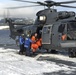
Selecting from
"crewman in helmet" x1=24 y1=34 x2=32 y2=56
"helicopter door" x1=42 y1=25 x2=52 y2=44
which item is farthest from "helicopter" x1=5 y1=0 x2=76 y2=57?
"crewman in helmet" x1=24 y1=34 x2=32 y2=56

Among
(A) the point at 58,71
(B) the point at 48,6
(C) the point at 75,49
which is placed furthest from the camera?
(B) the point at 48,6

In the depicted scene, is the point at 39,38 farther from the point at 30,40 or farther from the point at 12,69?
the point at 12,69

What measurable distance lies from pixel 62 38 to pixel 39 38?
2769 mm

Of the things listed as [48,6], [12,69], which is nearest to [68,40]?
[48,6]

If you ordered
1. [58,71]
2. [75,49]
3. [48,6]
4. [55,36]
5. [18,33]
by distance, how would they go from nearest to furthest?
[58,71] < [75,49] < [55,36] < [48,6] < [18,33]

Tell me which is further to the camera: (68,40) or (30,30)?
(30,30)

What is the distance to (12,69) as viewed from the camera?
9883 millimetres

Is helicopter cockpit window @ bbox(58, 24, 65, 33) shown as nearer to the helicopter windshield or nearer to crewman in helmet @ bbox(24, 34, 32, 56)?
the helicopter windshield

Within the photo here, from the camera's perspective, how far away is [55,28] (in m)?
14.9

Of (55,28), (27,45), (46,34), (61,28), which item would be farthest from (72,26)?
(27,45)

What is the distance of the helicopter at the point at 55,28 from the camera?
1373cm

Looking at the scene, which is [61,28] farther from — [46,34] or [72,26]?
[46,34]

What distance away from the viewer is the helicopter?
A: 1373 cm

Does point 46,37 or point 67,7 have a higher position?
point 67,7
